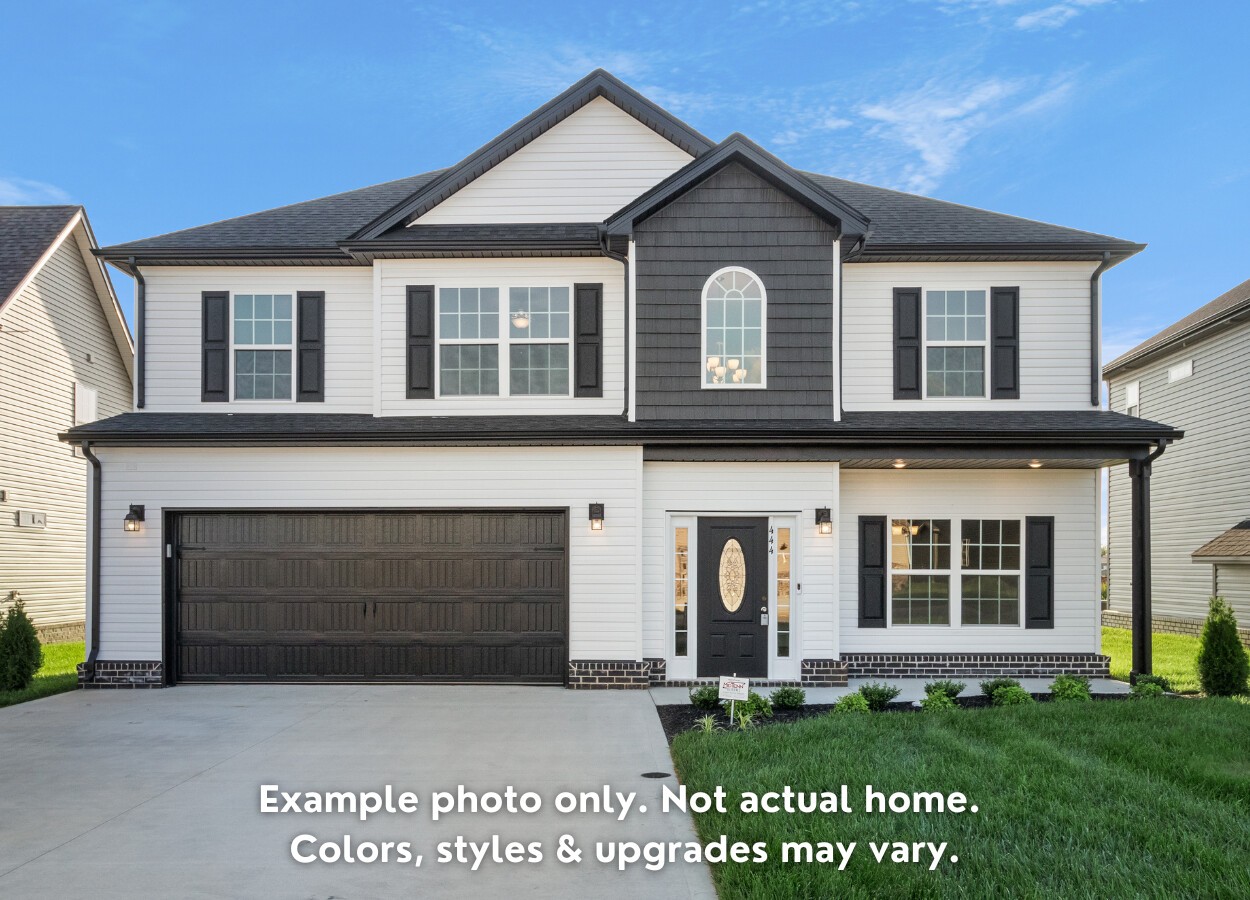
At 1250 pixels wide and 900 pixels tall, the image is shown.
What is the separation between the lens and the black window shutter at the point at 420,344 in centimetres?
1272

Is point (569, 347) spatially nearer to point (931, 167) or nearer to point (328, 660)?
point (328, 660)

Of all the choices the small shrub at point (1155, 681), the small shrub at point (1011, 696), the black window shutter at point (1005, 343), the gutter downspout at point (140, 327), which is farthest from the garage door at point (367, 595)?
the small shrub at point (1155, 681)

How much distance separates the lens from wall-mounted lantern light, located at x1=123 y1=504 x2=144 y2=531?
40.0 ft

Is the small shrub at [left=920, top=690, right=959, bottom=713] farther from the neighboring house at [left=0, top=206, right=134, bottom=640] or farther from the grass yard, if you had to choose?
the neighboring house at [left=0, top=206, right=134, bottom=640]

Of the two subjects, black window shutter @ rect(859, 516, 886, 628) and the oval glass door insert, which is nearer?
the oval glass door insert

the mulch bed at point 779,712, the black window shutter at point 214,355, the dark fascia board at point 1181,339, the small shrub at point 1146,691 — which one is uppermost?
the dark fascia board at point 1181,339

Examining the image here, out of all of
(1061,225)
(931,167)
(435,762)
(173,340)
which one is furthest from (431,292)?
(931,167)

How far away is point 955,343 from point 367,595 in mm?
8756

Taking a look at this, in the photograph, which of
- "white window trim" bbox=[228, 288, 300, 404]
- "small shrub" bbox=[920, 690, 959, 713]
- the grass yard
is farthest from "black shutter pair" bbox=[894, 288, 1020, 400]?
"white window trim" bbox=[228, 288, 300, 404]

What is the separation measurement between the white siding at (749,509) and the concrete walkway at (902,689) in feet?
1.72

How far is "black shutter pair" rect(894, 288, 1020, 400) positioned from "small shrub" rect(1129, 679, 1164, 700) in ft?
13.4

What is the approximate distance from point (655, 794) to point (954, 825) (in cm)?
217

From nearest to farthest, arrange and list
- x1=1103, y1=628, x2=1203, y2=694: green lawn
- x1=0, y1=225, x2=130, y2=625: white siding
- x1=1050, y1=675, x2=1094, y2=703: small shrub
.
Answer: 1. x1=1050, y1=675, x2=1094, y2=703: small shrub
2. x1=1103, y1=628, x2=1203, y2=694: green lawn
3. x1=0, y1=225, x2=130, y2=625: white siding

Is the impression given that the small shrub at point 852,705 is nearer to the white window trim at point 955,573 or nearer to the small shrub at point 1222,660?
the white window trim at point 955,573
